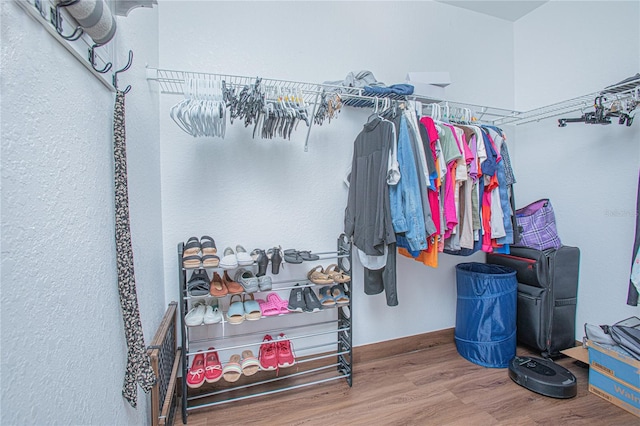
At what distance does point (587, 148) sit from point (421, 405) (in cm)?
206

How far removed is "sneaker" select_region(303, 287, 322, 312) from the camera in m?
1.65

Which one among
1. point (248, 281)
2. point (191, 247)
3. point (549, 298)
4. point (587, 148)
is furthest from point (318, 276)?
point (587, 148)

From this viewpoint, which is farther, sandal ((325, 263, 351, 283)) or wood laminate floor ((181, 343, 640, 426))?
sandal ((325, 263, 351, 283))

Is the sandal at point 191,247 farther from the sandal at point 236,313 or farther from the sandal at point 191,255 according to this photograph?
the sandal at point 236,313

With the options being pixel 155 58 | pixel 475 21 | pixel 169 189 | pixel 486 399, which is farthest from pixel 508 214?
pixel 155 58

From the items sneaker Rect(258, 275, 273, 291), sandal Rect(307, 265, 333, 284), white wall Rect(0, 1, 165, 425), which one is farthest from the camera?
sandal Rect(307, 265, 333, 284)

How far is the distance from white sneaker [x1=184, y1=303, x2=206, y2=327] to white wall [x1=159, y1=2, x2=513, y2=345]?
0.76 ft

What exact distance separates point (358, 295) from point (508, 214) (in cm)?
108

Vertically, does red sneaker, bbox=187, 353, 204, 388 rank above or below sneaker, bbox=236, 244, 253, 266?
below

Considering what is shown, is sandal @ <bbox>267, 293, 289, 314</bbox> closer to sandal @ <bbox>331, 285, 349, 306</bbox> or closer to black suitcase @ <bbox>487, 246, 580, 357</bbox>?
sandal @ <bbox>331, 285, 349, 306</bbox>

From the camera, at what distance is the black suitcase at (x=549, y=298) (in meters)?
1.99

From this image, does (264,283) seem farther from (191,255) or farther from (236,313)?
(191,255)

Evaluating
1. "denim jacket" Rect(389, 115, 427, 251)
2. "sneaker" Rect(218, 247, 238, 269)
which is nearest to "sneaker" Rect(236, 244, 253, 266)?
"sneaker" Rect(218, 247, 238, 269)

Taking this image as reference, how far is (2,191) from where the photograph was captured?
1.59 ft
